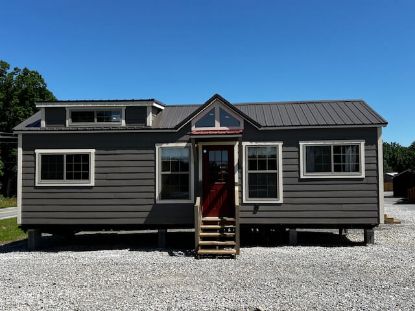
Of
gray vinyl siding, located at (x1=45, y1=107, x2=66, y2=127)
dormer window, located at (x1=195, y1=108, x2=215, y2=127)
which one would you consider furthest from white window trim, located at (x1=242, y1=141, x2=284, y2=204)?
gray vinyl siding, located at (x1=45, y1=107, x2=66, y2=127)

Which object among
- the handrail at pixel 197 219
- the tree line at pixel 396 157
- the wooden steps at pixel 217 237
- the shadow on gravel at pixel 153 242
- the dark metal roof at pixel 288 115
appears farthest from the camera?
the tree line at pixel 396 157

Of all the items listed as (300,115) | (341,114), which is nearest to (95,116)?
(300,115)

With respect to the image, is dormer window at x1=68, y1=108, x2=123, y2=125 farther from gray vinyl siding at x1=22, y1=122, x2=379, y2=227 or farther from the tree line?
the tree line

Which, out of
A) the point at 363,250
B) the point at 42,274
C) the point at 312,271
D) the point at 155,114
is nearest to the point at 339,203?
the point at 363,250

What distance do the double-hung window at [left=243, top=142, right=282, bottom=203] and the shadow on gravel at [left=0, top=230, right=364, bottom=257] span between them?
1.58m

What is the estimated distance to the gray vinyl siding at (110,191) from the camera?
10.9m

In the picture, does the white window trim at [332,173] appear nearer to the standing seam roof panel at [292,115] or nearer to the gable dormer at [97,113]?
the standing seam roof panel at [292,115]

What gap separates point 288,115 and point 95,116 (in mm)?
5942

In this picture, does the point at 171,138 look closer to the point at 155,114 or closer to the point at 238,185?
the point at 155,114

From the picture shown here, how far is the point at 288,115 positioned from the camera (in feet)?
37.5

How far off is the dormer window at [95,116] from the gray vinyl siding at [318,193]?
3.94 meters

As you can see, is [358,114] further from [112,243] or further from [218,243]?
[112,243]

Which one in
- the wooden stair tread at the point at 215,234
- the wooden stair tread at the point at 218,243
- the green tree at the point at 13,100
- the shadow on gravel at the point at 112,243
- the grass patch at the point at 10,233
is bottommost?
the grass patch at the point at 10,233

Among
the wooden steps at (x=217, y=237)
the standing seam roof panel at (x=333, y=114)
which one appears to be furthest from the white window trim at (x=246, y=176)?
the standing seam roof panel at (x=333, y=114)
